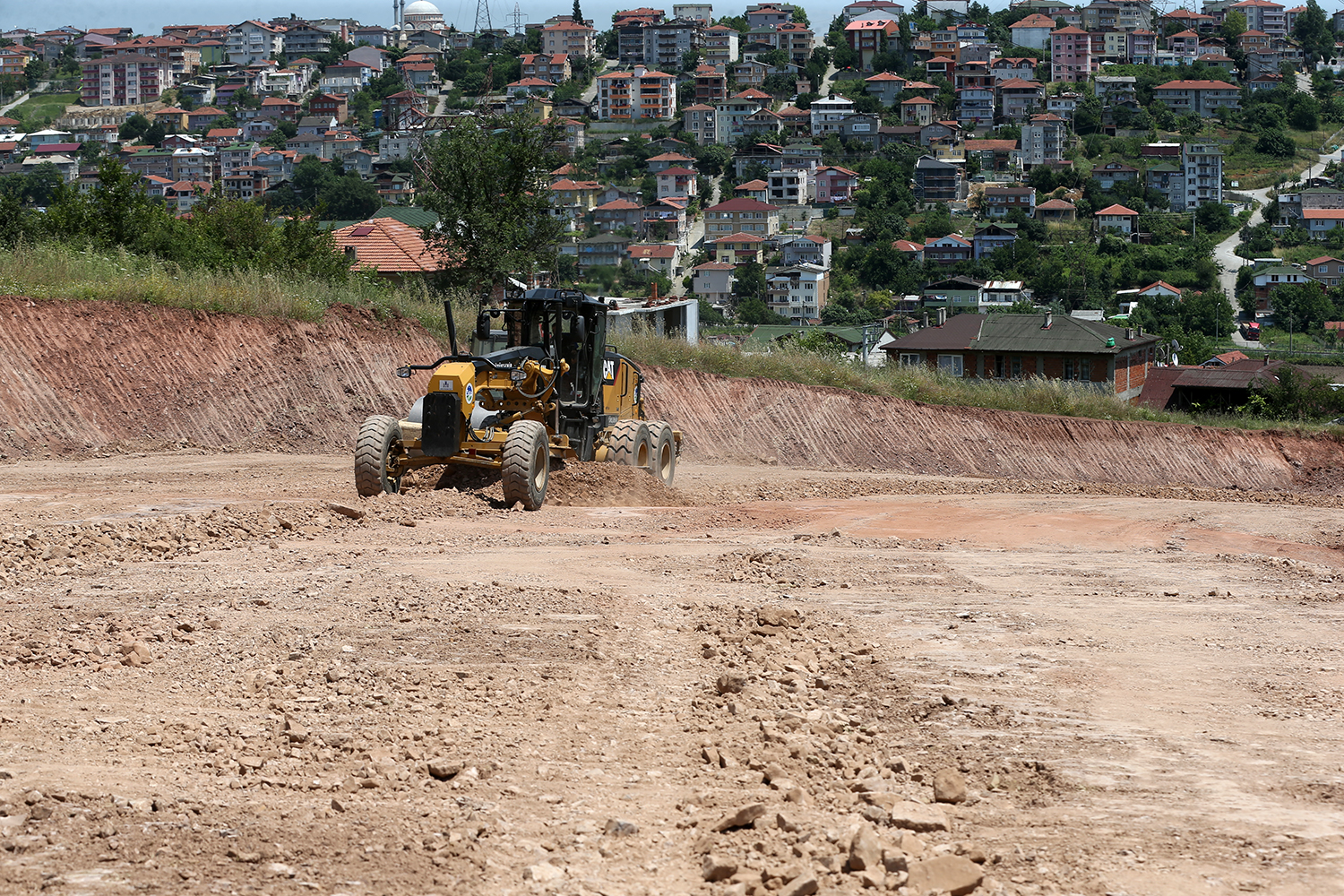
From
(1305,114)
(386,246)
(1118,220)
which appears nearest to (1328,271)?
(1118,220)

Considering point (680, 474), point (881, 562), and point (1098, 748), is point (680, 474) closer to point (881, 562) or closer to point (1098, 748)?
point (881, 562)

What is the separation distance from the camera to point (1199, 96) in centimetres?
18875

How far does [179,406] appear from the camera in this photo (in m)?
23.6

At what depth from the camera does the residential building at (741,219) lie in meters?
137

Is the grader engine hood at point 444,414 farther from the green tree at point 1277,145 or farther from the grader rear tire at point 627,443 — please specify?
the green tree at point 1277,145

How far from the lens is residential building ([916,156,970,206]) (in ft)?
496

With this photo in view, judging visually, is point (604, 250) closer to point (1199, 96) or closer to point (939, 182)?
point (939, 182)

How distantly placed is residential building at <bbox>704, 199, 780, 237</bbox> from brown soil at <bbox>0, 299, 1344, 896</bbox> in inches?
4744

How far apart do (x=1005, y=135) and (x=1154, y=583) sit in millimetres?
177489

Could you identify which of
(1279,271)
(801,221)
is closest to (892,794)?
(1279,271)

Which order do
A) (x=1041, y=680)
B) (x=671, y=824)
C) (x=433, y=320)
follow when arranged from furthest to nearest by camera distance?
(x=433, y=320), (x=1041, y=680), (x=671, y=824)

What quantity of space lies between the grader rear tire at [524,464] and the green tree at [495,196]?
1837 centimetres

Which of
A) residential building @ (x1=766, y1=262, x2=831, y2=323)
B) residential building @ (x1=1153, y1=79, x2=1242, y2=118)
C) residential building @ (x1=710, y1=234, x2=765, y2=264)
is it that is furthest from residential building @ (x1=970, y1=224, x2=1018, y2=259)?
residential building @ (x1=1153, y1=79, x2=1242, y2=118)

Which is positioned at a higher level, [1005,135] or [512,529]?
[1005,135]
